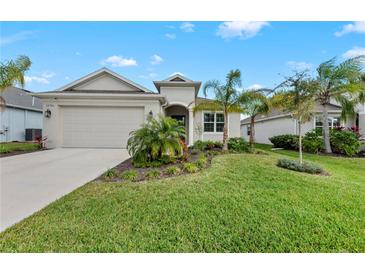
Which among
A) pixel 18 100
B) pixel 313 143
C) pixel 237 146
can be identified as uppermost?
pixel 18 100

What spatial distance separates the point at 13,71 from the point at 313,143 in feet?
54.7

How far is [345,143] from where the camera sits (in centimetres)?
1205

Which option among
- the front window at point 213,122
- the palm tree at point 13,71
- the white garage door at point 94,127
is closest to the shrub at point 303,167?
the front window at point 213,122

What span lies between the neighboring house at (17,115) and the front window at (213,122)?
15543mm

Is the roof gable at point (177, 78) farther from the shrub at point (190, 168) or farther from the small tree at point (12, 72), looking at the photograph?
the shrub at point (190, 168)

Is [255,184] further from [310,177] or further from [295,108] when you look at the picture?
[295,108]

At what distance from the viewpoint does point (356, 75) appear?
36.9ft

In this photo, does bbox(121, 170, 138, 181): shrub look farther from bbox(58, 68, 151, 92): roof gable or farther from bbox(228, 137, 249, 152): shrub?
bbox(58, 68, 151, 92): roof gable

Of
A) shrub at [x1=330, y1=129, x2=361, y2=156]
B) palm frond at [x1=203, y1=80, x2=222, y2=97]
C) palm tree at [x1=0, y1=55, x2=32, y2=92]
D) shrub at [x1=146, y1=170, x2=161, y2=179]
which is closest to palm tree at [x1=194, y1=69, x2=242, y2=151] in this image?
palm frond at [x1=203, y1=80, x2=222, y2=97]


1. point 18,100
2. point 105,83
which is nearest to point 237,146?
point 105,83

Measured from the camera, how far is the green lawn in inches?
113

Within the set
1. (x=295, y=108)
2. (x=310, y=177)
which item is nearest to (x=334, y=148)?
(x=295, y=108)

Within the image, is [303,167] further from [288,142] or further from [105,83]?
[105,83]

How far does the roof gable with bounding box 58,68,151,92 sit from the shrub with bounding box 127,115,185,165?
7600 millimetres
